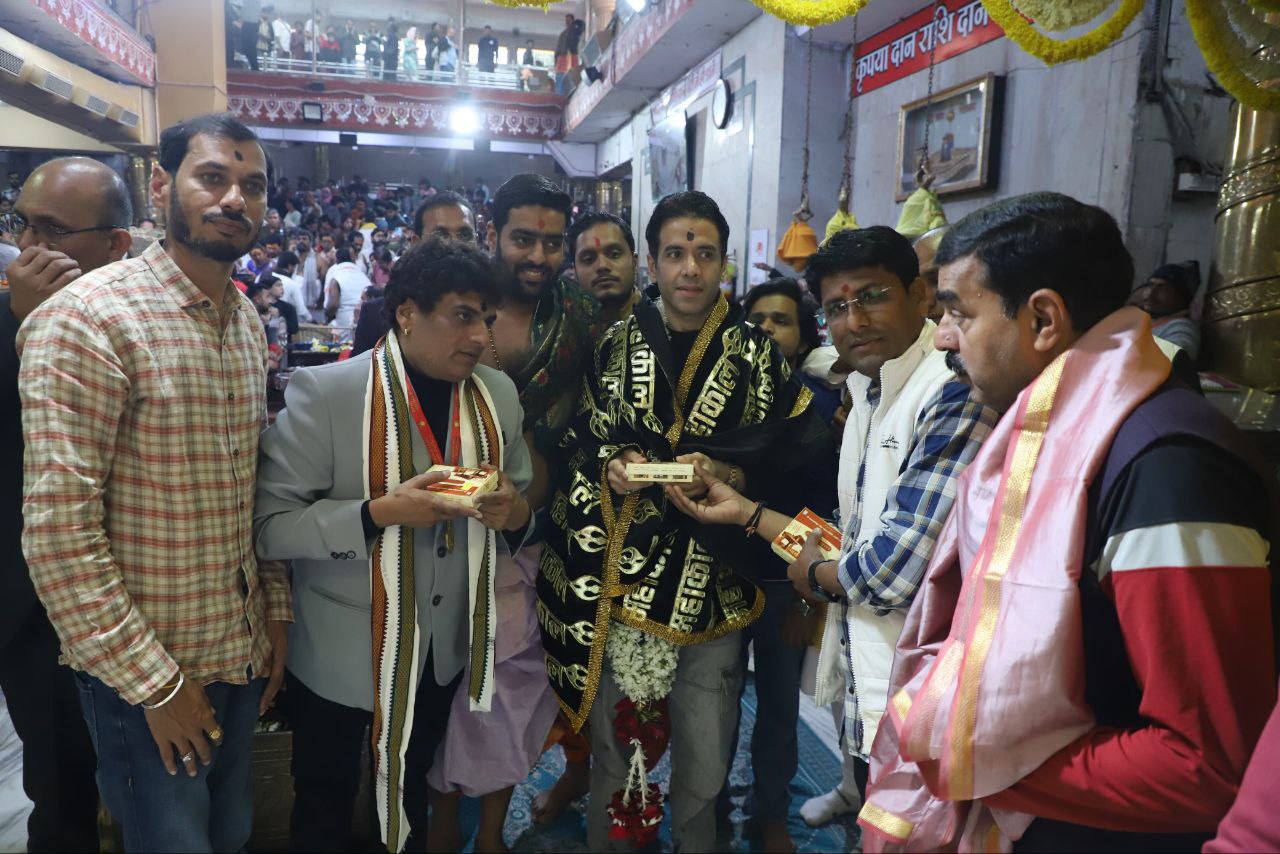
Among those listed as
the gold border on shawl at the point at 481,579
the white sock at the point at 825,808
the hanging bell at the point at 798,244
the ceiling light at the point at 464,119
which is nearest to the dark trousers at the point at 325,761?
the gold border on shawl at the point at 481,579

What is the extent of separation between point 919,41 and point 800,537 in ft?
18.4

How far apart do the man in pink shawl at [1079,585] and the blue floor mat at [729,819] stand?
1.41 metres

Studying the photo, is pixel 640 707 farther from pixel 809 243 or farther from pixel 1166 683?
pixel 809 243

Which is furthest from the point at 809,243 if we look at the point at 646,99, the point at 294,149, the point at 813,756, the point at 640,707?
the point at 294,149

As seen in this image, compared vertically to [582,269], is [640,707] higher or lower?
lower

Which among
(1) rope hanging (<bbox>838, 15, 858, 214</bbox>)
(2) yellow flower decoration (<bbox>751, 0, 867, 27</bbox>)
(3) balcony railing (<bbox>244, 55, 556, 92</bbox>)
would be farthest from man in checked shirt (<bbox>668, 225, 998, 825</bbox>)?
(3) balcony railing (<bbox>244, 55, 556, 92</bbox>)

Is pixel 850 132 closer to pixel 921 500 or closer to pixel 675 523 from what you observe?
pixel 675 523

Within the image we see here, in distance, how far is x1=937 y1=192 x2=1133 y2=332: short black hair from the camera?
1159mm

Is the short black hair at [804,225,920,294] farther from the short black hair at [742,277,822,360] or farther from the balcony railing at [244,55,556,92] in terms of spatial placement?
the balcony railing at [244,55,556,92]

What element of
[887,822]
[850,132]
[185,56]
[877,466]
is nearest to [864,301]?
[877,466]

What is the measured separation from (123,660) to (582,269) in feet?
5.65

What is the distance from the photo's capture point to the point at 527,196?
245cm

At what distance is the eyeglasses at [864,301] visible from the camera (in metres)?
1.85

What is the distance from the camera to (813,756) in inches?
120
